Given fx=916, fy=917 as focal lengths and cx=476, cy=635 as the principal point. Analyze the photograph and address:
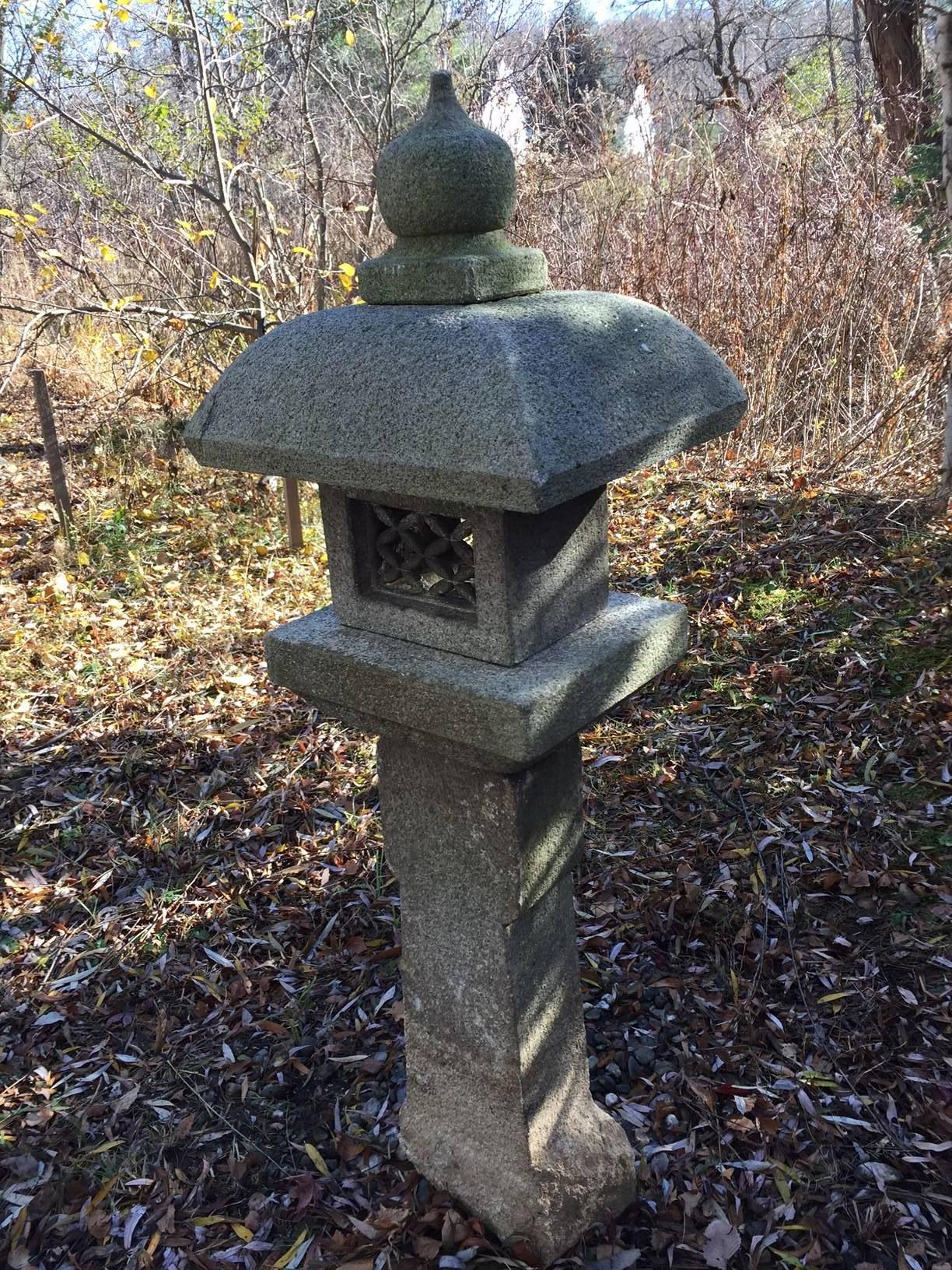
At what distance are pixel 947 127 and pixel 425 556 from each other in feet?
12.7

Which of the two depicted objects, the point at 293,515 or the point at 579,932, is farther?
the point at 293,515

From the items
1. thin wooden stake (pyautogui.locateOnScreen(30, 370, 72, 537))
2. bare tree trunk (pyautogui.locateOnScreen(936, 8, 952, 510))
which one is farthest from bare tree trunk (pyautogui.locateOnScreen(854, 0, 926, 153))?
thin wooden stake (pyautogui.locateOnScreen(30, 370, 72, 537))

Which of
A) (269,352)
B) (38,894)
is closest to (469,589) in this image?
(269,352)

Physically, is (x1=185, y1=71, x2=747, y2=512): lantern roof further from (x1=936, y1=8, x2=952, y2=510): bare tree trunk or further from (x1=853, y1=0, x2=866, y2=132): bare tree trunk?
(x1=853, y1=0, x2=866, y2=132): bare tree trunk

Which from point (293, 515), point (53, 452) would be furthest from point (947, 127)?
point (53, 452)

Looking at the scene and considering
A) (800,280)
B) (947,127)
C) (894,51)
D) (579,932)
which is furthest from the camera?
(894,51)

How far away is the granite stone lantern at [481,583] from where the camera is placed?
1.26 metres

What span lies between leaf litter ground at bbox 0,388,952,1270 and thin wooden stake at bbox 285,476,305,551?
54 centimetres

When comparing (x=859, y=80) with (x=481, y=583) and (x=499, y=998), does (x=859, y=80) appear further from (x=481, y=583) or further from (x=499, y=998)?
(x=499, y=998)

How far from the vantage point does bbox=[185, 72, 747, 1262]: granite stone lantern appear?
1.26 metres

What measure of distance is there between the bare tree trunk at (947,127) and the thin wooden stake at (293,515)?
3156mm

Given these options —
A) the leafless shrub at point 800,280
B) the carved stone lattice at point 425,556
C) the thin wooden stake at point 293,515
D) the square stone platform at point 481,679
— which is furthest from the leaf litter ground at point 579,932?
the carved stone lattice at point 425,556

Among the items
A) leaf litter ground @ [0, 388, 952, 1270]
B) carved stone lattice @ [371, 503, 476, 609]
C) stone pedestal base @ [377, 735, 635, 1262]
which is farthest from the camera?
leaf litter ground @ [0, 388, 952, 1270]

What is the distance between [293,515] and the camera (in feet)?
16.3
